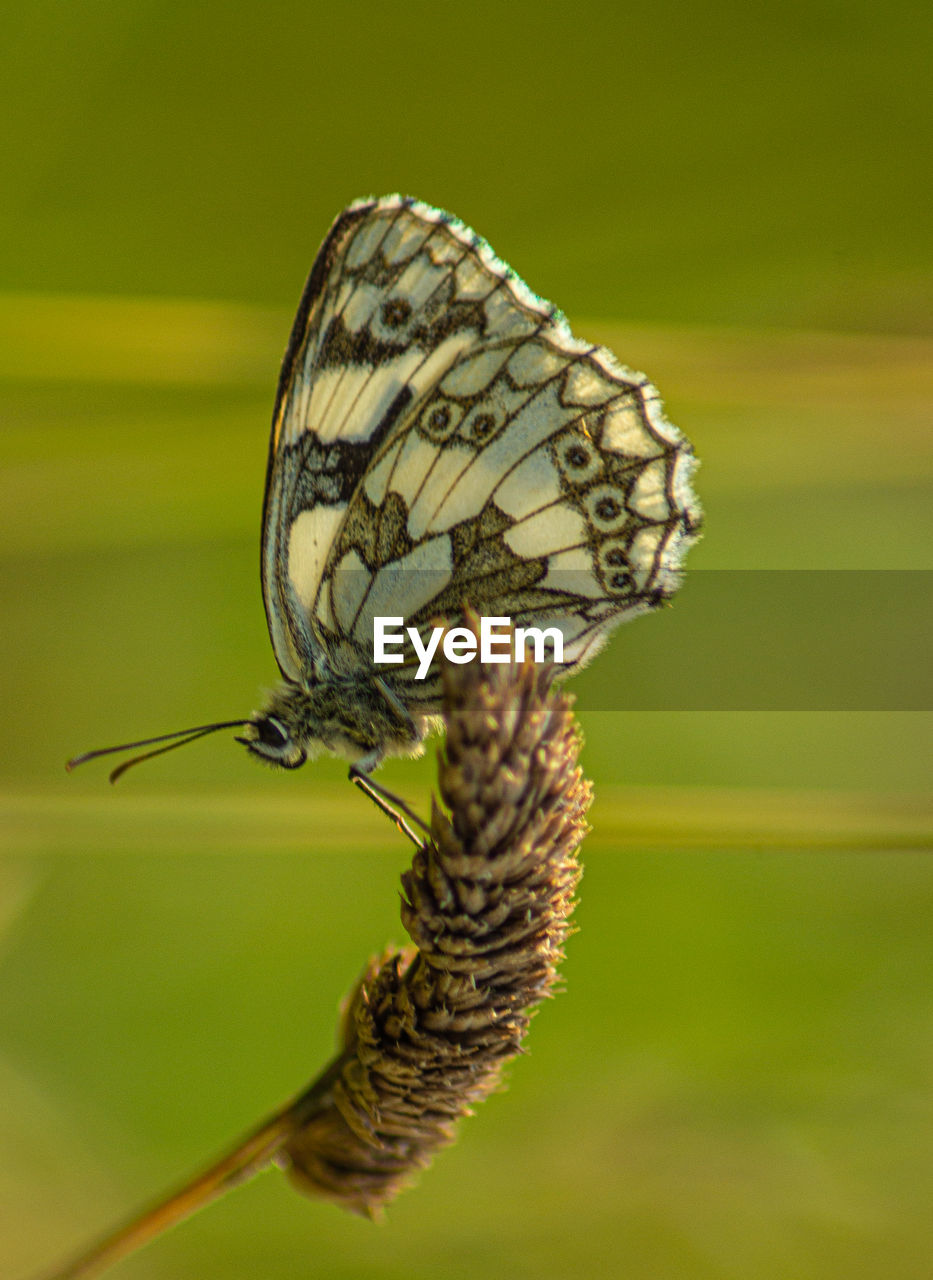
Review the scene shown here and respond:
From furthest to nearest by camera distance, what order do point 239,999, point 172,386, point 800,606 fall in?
point 800,606
point 172,386
point 239,999

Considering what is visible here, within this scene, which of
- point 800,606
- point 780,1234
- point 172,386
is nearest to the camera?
point 780,1234

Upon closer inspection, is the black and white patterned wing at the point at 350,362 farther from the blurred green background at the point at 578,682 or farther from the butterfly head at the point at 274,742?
the blurred green background at the point at 578,682

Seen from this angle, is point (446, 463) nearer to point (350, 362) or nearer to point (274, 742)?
point (350, 362)

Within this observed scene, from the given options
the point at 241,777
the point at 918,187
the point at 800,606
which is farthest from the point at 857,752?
the point at 241,777

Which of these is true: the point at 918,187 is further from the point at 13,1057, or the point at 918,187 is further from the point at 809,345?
the point at 13,1057

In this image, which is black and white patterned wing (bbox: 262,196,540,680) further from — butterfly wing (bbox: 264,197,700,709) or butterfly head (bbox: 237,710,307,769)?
butterfly head (bbox: 237,710,307,769)

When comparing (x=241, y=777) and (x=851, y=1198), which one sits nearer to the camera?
(x=851, y=1198)
